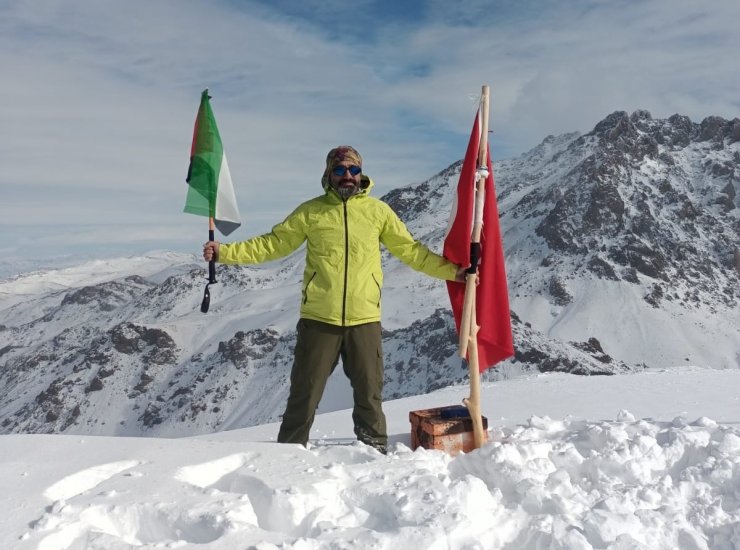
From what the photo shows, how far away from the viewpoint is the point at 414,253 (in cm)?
535

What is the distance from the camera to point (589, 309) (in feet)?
353

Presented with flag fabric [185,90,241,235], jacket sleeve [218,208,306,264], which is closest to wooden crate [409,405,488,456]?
jacket sleeve [218,208,306,264]

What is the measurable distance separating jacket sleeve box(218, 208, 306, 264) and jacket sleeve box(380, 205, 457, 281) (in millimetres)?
743

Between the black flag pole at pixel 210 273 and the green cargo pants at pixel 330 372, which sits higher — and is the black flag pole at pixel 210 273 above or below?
above

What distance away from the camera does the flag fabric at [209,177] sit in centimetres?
554

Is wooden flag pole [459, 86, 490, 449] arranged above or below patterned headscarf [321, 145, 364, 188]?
below

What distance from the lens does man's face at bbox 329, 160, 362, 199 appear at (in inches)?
196

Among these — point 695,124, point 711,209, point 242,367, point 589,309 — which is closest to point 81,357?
point 242,367

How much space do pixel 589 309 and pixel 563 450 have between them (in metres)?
110

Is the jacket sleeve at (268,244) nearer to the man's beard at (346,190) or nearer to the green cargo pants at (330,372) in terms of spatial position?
A: the man's beard at (346,190)

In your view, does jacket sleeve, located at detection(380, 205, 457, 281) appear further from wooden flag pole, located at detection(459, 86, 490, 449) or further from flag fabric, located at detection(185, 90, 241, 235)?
flag fabric, located at detection(185, 90, 241, 235)

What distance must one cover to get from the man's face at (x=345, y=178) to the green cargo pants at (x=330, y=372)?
1.14m

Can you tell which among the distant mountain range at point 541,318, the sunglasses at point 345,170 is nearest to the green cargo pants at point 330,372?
the sunglasses at point 345,170

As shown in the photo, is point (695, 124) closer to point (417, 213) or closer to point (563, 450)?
point (417, 213)
